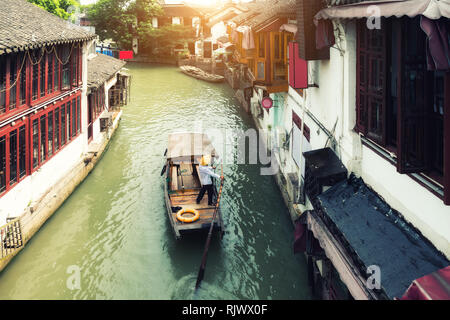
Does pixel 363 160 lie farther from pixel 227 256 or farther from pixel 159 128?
pixel 159 128

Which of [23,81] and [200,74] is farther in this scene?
[200,74]

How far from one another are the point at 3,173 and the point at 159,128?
15.5 meters

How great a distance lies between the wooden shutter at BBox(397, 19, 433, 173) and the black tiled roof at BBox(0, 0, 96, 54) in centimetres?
878

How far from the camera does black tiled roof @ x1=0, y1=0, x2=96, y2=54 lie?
36.0ft

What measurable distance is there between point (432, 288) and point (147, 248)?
9.56 meters

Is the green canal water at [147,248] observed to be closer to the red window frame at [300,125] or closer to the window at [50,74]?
the red window frame at [300,125]

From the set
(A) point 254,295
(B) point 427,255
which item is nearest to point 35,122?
(A) point 254,295

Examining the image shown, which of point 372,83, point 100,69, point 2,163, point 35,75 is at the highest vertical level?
point 100,69

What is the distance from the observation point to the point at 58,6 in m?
34.4

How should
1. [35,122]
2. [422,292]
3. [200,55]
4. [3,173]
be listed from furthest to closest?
1. [200,55]
2. [35,122]
3. [3,173]
4. [422,292]

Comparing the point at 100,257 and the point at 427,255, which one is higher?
the point at 427,255

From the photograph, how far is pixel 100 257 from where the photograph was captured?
12156 mm

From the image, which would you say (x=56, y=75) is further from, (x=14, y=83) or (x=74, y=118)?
(x=14, y=83)

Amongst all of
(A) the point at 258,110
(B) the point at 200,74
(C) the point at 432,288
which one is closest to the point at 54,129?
(A) the point at 258,110
